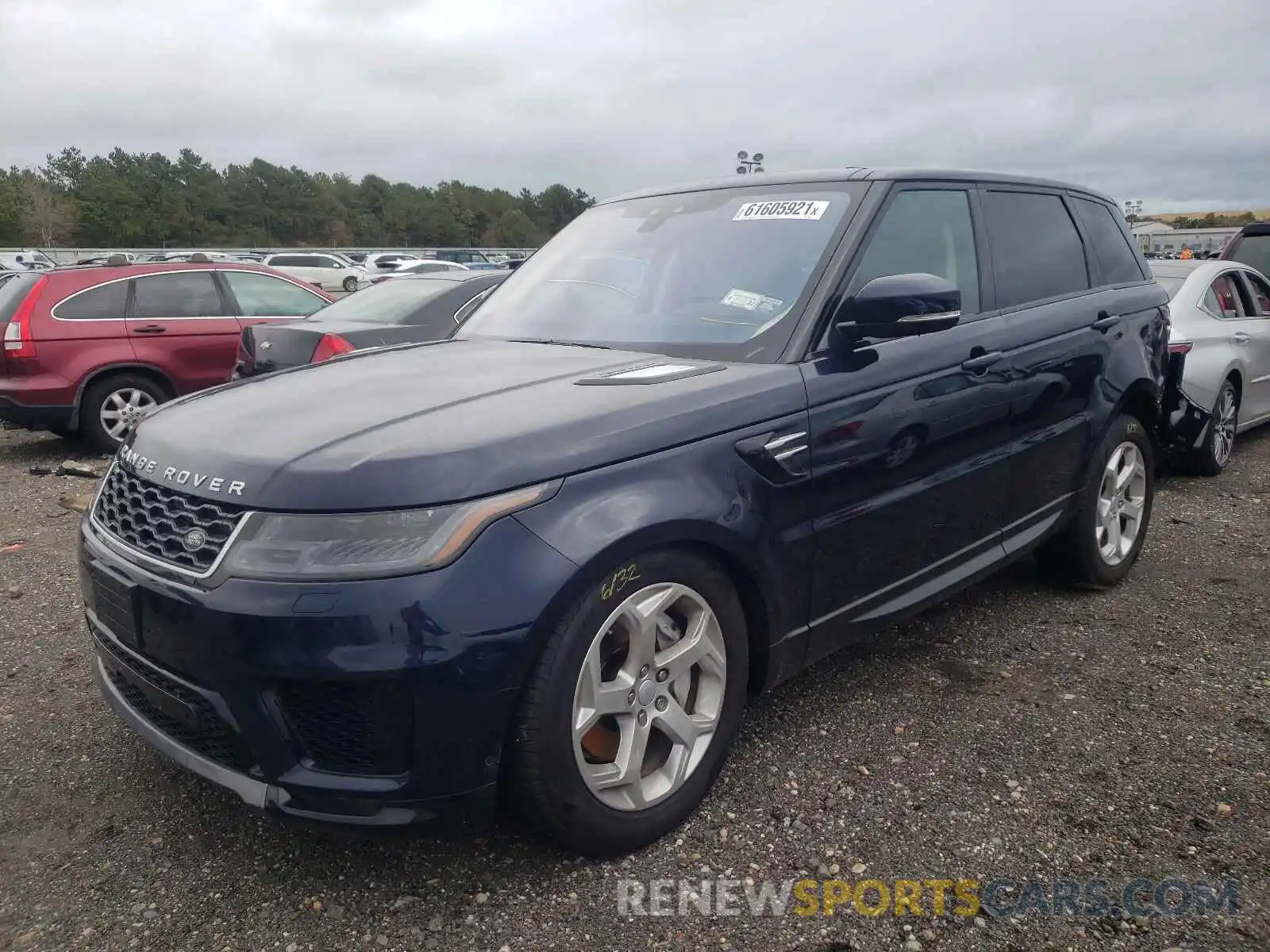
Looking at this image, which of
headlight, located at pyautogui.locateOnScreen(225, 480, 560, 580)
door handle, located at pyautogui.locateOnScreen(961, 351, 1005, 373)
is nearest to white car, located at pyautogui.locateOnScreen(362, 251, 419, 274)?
door handle, located at pyautogui.locateOnScreen(961, 351, 1005, 373)

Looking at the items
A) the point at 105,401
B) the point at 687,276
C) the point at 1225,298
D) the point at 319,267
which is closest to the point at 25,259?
the point at 319,267

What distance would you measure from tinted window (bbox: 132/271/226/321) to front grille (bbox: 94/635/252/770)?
661 cm

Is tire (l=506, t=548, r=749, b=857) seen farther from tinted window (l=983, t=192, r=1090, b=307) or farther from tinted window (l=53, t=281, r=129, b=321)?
tinted window (l=53, t=281, r=129, b=321)

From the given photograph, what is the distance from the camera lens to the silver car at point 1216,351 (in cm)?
634

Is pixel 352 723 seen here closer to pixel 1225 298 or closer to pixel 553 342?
pixel 553 342

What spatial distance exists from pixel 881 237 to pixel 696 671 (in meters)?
1.56

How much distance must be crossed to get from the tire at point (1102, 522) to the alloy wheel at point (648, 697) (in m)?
2.28

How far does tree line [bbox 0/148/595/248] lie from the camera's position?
6819 cm

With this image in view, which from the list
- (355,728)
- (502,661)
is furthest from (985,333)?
(355,728)

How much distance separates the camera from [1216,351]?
256 inches

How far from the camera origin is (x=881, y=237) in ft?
10.3

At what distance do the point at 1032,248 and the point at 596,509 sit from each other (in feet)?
8.37

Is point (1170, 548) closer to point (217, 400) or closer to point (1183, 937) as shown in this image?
point (1183, 937)

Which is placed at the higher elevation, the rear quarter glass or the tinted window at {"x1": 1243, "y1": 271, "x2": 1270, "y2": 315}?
the tinted window at {"x1": 1243, "y1": 271, "x2": 1270, "y2": 315}
